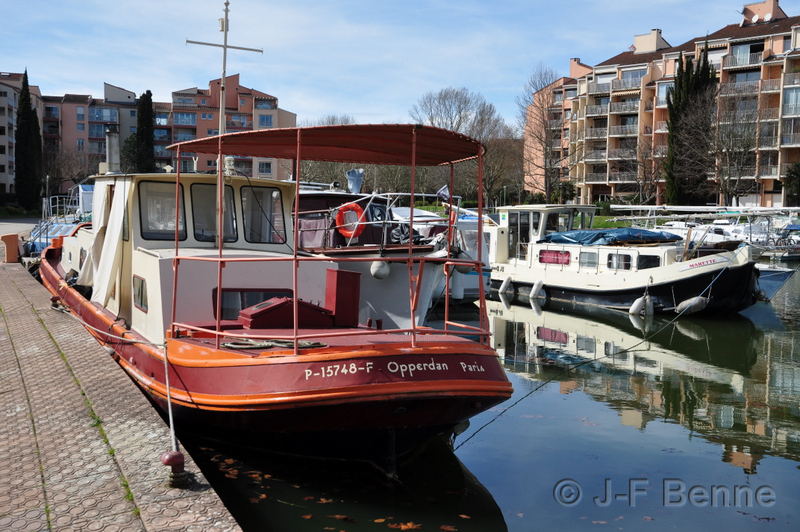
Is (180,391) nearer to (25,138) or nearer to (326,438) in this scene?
(326,438)

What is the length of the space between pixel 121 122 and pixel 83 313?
298 ft

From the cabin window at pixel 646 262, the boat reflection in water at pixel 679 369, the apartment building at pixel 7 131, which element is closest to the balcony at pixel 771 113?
the cabin window at pixel 646 262

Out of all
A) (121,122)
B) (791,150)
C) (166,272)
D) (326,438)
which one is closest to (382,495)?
(326,438)

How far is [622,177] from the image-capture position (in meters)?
69.3

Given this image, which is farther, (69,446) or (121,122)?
(121,122)

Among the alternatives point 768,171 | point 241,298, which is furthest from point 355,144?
point 768,171

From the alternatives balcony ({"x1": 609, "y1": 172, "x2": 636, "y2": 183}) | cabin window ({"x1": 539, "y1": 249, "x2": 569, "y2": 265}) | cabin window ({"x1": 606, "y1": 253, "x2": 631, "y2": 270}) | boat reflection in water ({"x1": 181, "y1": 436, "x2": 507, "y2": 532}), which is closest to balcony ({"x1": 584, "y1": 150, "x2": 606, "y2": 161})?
balcony ({"x1": 609, "y1": 172, "x2": 636, "y2": 183})

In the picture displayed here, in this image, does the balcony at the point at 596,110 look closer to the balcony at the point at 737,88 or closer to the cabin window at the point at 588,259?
the balcony at the point at 737,88

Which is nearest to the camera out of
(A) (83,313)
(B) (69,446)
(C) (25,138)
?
(B) (69,446)

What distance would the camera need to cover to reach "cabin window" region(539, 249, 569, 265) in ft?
89.2

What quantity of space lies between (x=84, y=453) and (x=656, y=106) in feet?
227

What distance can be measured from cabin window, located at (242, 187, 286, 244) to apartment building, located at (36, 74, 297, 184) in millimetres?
81780

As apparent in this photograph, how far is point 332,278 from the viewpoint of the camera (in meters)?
9.74

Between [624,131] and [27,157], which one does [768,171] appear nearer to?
[624,131]
